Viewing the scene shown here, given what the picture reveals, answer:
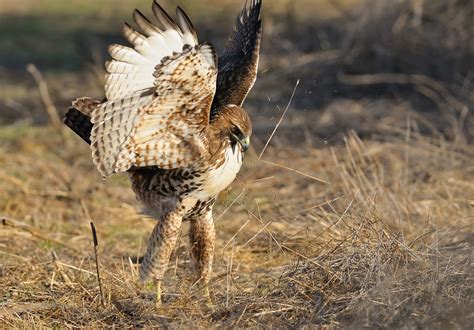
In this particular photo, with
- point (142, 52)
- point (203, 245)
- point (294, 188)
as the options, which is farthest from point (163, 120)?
point (294, 188)

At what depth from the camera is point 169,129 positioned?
519cm

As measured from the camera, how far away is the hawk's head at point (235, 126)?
5195 mm

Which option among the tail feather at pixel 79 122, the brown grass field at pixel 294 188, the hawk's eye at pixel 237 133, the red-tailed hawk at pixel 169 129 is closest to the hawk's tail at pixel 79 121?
the tail feather at pixel 79 122

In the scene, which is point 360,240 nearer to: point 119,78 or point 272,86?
point 119,78

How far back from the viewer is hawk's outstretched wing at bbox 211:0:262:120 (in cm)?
570

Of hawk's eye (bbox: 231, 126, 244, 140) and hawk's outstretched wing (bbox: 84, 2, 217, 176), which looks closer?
hawk's outstretched wing (bbox: 84, 2, 217, 176)

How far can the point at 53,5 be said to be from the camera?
16.3 m

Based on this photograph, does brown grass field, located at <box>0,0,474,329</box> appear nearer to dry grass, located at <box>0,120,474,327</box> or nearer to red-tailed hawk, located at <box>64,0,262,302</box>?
dry grass, located at <box>0,120,474,327</box>

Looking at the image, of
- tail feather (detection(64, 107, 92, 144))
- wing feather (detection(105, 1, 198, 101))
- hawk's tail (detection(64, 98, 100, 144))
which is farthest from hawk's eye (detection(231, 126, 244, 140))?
tail feather (detection(64, 107, 92, 144))

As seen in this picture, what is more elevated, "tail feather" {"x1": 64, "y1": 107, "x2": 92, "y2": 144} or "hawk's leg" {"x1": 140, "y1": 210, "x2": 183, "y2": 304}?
"tail feather" {"x1": 64, "y1": 107, "x2": 92, "y2": 144}

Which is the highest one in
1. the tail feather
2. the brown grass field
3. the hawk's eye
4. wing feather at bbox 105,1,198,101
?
wing feather at bbox 105,1,198,101

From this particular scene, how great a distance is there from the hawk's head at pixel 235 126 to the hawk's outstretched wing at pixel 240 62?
0.31 feet

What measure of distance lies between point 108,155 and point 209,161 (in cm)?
55

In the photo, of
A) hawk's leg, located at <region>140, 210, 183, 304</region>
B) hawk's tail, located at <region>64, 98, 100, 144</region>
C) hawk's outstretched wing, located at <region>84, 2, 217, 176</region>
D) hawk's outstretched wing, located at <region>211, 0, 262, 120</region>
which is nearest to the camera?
hawk's outstretched wing, located at <region>84, 2, 217, 176</region>
